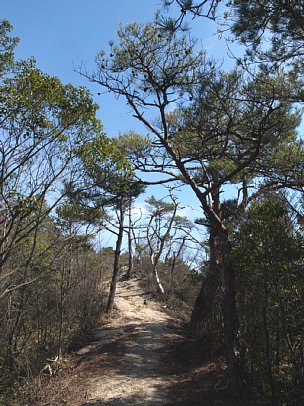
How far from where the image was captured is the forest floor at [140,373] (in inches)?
223

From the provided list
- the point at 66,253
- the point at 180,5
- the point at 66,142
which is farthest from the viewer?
the point at 66,253

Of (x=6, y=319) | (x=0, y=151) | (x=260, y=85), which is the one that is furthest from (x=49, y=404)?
(x=260, y=85)

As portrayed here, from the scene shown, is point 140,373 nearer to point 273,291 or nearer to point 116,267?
point 273,291

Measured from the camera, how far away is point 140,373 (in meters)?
7.06

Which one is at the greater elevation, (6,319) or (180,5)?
(180,5)

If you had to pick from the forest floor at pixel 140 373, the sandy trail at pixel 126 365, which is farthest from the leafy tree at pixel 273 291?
the sandy trail at pixel 126 365

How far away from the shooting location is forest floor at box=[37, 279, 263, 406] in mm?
5652

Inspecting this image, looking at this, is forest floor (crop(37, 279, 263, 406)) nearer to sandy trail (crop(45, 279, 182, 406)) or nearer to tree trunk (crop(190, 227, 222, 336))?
sandy trail (crop(45, 279, 182, 406))

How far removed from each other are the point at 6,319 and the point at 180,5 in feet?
21.5

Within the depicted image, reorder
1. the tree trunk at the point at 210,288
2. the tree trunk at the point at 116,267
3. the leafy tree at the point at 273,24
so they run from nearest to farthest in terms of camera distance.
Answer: the leafy tree at the point at 273,24 < the tree trunk at the point at 210,288 < the tree trunk at the point at 116,267

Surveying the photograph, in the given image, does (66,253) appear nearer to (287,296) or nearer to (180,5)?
(287,296)

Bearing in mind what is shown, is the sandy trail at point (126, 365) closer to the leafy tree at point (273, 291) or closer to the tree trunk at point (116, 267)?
the tree trunk at point (116, 267)

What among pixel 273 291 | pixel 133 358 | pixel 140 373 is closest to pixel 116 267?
pixel 133 358

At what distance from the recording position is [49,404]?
5.55 meters
